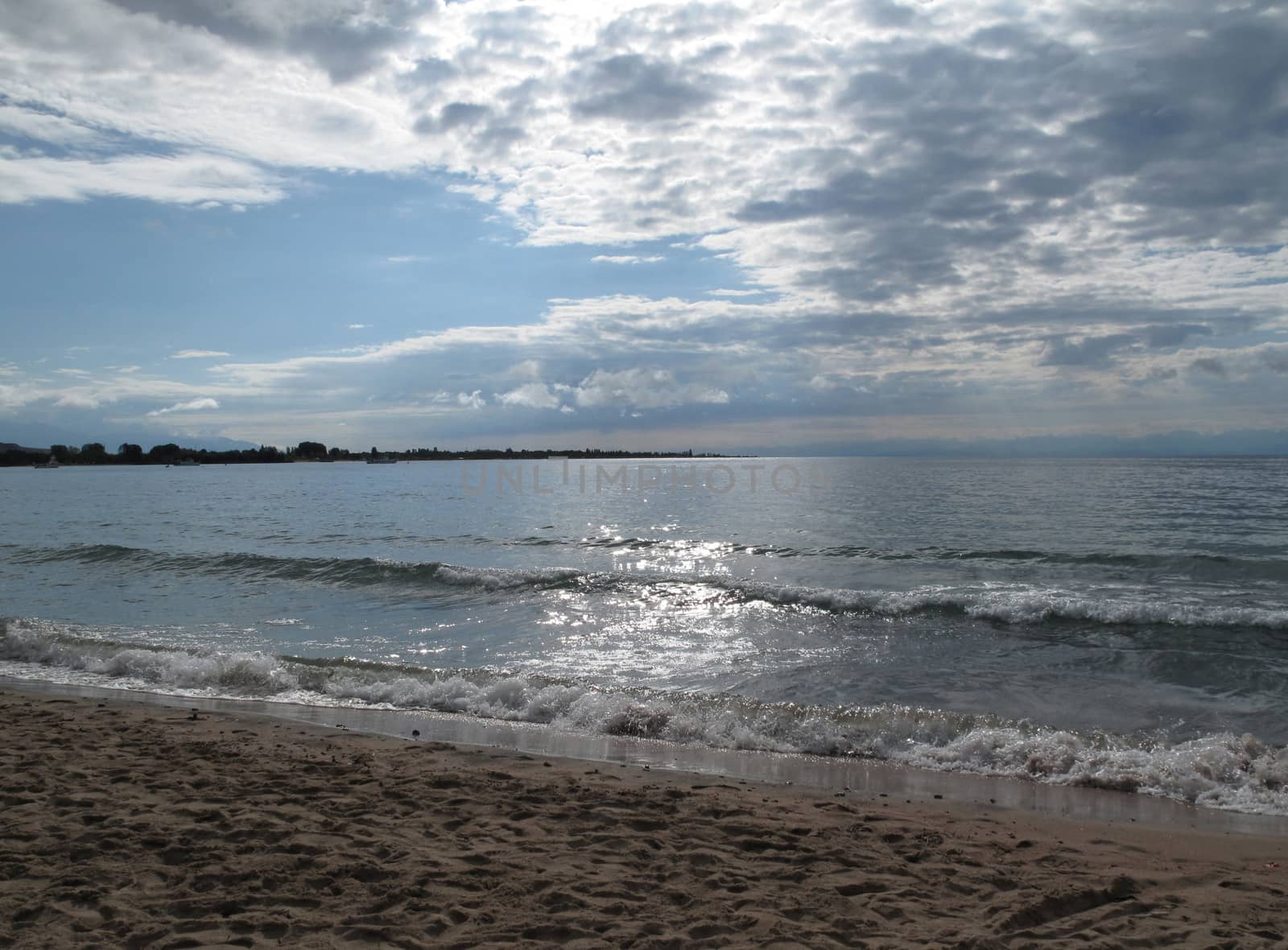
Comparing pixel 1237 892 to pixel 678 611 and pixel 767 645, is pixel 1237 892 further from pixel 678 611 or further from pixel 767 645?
pixel 678 611

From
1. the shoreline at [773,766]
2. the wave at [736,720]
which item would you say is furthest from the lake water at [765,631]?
the shoreline at [773,766]

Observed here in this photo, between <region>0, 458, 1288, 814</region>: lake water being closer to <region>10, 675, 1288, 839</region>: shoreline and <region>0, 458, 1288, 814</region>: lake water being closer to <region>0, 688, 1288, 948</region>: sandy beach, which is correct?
<region>10, 675, 1288, 839</region>: shoreline

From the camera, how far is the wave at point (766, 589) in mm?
13820

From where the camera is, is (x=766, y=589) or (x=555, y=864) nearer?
(x=555, y=864)

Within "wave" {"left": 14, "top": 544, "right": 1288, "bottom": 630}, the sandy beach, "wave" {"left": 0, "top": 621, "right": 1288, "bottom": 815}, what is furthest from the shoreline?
"wave" {"left": 14, "top": 544, "right": 1288, "bottom": 630}

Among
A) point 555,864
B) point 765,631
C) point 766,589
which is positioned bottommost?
point 765,631

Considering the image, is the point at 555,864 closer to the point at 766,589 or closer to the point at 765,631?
the point at 765,631

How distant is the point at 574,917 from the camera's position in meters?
4.32

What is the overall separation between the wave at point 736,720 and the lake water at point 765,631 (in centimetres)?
3

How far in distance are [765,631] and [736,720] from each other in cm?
535

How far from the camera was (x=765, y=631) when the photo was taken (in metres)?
14.0

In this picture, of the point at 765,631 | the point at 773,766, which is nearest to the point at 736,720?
the point at 773,766

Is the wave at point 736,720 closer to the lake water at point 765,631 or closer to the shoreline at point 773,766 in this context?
the lake water at point 765,631

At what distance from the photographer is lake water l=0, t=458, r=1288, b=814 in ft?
28.1
